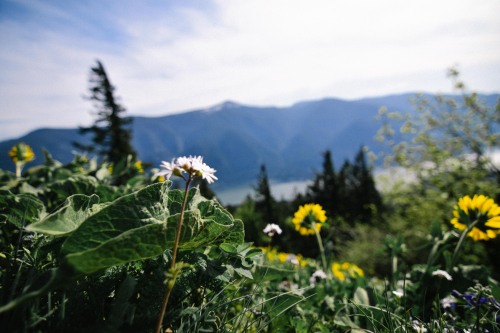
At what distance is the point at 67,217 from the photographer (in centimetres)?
74

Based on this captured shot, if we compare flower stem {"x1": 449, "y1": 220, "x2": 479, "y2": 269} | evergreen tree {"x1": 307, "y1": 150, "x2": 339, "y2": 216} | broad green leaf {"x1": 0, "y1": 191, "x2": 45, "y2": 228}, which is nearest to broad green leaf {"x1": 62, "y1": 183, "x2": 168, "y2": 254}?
broad green leaf {"x1": 0, "y1": 191, "x2": 45, "y2": 228}

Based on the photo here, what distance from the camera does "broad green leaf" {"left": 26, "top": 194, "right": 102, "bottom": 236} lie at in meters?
0.65

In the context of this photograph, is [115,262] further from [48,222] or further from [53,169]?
[53,169]

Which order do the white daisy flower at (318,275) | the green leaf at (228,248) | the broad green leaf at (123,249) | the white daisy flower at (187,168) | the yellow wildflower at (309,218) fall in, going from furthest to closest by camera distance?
the yellow wildflower at (309,218) → the white daisy flower at (318,275) → the green leaf at (228,248) → the white daisy flower at (187,168) → the broad green leaf at (123,249)

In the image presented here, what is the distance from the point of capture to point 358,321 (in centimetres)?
136

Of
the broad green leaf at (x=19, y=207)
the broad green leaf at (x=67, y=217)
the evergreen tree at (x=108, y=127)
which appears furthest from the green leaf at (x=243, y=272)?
the evergreen tree at (x=108, y=127)

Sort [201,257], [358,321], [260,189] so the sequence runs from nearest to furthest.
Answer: [201,257]
[358,321]
[260,189]

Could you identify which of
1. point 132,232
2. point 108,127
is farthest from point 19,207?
point 108,127

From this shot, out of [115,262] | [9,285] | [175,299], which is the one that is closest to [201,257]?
[175,299]

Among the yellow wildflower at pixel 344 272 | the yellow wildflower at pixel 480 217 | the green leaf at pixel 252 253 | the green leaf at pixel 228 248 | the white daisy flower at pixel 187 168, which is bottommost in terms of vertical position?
the yellow wildflower at pixel 344 272

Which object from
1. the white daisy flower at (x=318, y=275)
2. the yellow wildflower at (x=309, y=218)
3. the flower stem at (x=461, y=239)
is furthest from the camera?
the yellow wildflower at (x=309, y=218)

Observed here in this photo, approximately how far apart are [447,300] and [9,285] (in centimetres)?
176

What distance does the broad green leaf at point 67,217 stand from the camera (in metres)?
0.65

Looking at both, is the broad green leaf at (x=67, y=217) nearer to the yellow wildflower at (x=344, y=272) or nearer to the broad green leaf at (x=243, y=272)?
the broad green leaf at (x=243, y=272)
